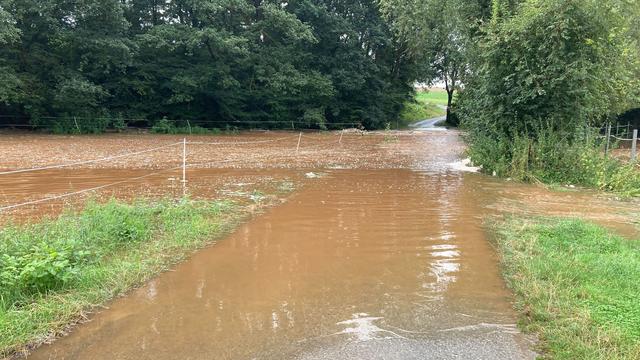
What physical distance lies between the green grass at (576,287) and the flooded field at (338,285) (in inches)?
9.3

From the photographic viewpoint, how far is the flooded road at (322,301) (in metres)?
3.91

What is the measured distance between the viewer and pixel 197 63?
3400cm

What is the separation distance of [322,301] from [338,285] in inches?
17.6

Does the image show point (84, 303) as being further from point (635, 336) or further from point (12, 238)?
point (635, 336)

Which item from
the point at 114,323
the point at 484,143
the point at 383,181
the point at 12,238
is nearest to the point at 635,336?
the point at 114,323

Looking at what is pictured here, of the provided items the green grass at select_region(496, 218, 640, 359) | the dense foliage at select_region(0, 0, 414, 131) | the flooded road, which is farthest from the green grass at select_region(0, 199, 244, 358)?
the dense foliage at select_region(0, 0, 414, 131)

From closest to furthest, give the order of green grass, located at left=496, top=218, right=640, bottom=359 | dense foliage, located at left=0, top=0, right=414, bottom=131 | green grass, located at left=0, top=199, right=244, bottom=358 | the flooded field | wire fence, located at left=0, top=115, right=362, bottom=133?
1. green grass, located at left=496, top=218, right=640, bottom=359
2. the flooded field
3. green grass, located at left=0, top=199, right=244, bottom=358
4. dense foliage, located at left=0, top=0, right=414, bottom=131
5. wire fence, located at left=0, top=115, right=362, bottom=133

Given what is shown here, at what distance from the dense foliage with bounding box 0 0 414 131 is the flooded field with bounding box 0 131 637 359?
804 inches

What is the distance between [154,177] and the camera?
12445 millimetres

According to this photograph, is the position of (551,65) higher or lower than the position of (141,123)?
higher

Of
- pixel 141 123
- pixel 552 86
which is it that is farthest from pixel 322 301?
pixel 141 123

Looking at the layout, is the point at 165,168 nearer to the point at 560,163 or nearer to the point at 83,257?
the point at 83,257

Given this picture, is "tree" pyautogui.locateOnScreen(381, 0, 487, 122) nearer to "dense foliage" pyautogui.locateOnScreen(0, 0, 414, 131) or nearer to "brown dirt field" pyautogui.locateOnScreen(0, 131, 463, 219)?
"brown dirt field" pyautogui.locateOnScreen(0, 131, 463, 219)

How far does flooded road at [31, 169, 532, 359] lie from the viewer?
391 cm
